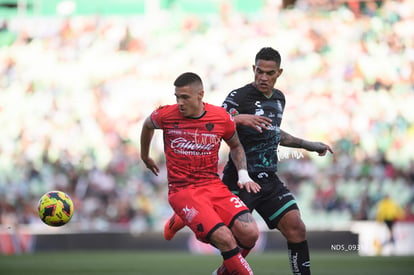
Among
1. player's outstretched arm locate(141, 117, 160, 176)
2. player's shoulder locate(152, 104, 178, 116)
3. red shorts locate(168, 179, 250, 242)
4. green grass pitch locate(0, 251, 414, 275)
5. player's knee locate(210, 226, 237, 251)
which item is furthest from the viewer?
green grass pitch locate(0, 251, 414, 275)

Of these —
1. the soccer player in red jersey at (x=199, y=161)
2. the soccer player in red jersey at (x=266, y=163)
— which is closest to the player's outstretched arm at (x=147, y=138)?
the soccer player in red jersey at (x=199, y=161)

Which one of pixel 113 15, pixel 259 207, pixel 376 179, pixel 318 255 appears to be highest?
pixel 113 15

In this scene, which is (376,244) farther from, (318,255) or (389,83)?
(389,83)

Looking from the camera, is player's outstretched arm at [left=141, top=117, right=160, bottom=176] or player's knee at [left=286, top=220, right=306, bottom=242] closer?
player's outstretched arm at [left=141, top=117, right=160, bottom=176]

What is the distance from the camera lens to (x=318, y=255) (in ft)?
56.9

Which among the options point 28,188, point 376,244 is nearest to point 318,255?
point 376,244

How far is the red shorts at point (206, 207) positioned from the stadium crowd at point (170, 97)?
12.4 meters

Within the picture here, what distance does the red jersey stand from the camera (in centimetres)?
728

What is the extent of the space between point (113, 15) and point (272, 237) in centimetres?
1138

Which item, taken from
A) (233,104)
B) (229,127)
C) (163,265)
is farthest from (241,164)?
(163,265)

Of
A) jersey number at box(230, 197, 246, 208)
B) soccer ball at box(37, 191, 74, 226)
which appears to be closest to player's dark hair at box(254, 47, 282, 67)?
jersey number at box(230, 197, 246, 208)

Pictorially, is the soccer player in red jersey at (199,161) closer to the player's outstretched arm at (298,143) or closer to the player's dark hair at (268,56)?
the player's dark hair at (268,56)

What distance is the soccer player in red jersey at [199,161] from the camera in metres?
7.11

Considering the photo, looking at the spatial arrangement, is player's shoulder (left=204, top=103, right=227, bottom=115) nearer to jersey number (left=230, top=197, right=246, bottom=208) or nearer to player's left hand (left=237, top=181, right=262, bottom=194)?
player's left hand (left=237, top=181, right=262, bottom=194)
